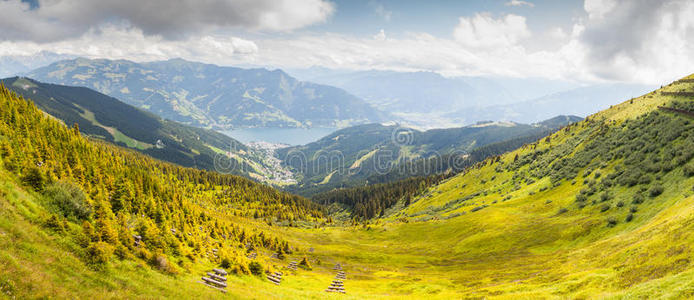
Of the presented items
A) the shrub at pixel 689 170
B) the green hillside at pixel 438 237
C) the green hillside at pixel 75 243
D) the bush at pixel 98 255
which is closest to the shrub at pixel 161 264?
the green hillside at pixel 75 243

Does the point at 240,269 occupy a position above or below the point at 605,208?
below

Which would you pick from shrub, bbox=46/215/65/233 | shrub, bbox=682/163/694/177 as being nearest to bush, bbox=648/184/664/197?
shrub, bbox=682/163/694/177

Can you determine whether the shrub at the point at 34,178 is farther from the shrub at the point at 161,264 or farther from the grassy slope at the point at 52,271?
the shrub at the point at 161,264

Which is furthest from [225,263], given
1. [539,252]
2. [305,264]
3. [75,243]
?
[539,252]

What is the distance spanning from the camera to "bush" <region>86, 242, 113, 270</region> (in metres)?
19.1

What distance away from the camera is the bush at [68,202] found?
24156 mm

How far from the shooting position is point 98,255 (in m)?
19.5

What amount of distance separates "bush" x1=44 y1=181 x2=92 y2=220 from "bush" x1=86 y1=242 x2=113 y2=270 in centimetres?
646

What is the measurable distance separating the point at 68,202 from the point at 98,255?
8799mm

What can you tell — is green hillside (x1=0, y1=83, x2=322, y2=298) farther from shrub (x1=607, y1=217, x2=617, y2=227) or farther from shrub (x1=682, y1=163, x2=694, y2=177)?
shrub (x1=682, y1=163, x2=694, y2=177)

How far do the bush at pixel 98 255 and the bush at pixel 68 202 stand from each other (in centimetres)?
646

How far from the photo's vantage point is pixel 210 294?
890 inches

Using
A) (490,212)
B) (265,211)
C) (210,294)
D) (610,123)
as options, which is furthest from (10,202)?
(610,123)

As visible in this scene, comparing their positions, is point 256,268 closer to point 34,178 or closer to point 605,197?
point 34,178
